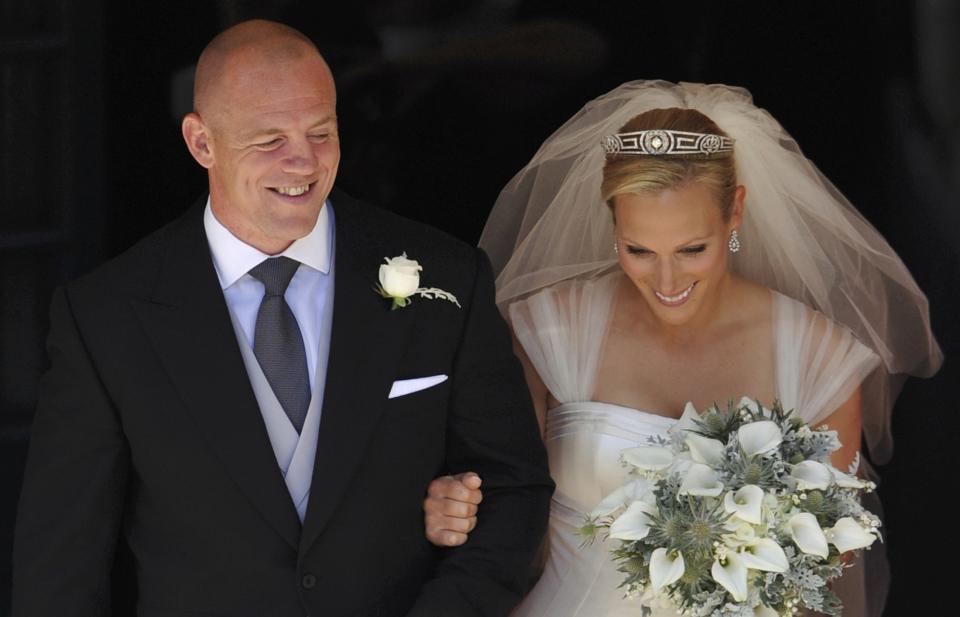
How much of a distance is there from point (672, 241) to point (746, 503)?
879 millimetres

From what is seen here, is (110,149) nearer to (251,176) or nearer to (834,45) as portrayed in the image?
(251,176)

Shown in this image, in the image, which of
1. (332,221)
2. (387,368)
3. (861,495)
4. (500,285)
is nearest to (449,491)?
(387,368)

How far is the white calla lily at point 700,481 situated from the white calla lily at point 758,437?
95 mm

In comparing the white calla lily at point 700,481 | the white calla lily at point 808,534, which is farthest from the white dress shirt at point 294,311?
the white calla lily at point 808,534

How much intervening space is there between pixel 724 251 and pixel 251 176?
4.50ft

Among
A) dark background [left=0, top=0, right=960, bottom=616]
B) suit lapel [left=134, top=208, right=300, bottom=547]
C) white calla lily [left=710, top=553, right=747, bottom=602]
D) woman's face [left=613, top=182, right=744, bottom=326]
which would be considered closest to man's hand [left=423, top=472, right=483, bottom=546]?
suit lapel [left=134, top=208, right=300, bottom=547]

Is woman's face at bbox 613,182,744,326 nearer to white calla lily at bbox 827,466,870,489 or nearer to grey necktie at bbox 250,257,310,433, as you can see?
white calla lily at bbox 827,466,870,489

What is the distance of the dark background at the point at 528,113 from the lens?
15.6ft

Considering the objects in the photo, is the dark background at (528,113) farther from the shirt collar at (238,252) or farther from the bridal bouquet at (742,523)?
the bridal bouquet at (742,523)

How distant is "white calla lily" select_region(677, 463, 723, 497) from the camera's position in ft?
11.6

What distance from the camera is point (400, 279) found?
3.60 m

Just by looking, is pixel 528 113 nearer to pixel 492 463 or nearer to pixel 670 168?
pixel 670 168

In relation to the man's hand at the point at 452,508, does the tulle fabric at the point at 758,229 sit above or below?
above

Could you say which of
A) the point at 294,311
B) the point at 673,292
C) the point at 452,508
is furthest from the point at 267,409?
the point at 673,292
